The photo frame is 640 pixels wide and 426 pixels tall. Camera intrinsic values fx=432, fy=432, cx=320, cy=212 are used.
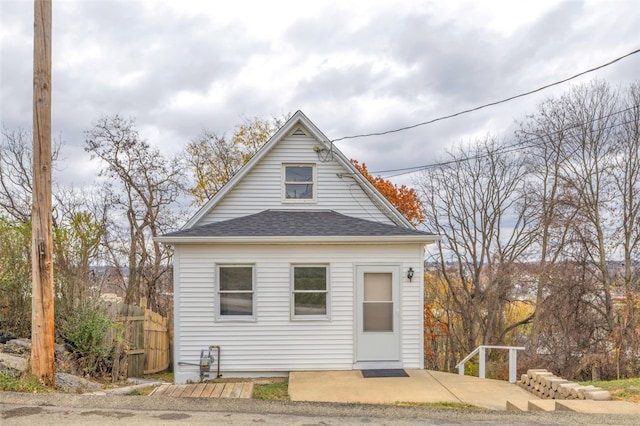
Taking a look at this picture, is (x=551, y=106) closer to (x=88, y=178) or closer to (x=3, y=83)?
(x=3, y=83)

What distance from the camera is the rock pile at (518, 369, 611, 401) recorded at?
6055 mm

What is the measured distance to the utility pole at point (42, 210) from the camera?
5738mm

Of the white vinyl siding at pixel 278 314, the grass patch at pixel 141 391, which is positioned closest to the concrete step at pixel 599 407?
the white vinyl siding at pixel 278 314

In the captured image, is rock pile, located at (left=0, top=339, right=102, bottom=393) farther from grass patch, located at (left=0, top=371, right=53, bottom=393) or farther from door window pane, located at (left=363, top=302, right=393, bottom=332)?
door window pane, located at (left=363, top=302, right=393, bottom=332)

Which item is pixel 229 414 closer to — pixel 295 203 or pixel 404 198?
pixel 295 203

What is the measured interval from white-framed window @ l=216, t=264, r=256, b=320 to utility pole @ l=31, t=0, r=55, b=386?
3.66m

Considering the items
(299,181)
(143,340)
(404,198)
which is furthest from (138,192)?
(404,198)

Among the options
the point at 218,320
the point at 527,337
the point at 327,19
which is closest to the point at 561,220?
the point at 527,337

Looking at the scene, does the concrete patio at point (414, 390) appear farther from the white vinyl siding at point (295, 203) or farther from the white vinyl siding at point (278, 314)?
the white vinyl siding at point (295, 203)

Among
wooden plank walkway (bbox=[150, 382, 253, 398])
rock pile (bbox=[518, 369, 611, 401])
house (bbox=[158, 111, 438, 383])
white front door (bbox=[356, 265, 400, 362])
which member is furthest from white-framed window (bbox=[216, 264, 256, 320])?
rock pile (bbox=[518, 369, 611, 401])

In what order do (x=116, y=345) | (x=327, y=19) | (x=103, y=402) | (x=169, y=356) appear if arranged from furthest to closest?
(x=169, y=356)
(x=327, y=19)
(x=116, y=345)
(x=103, y=402)

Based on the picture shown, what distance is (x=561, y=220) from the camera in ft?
52.9

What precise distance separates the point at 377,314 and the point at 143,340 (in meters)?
5.85

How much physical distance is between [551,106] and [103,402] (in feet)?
59.9
